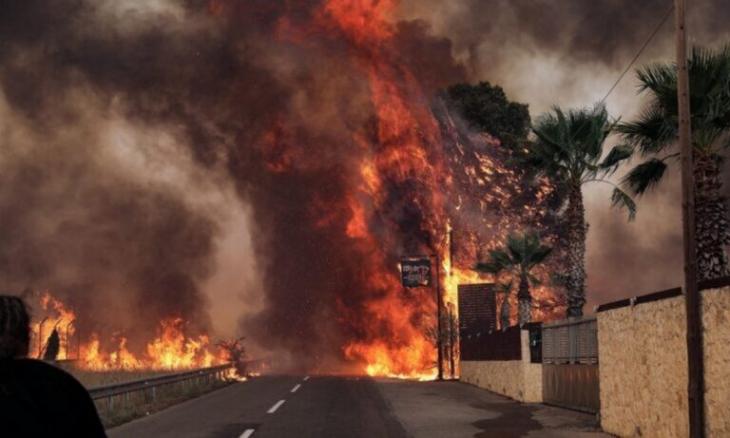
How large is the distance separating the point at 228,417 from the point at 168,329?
2678 inches

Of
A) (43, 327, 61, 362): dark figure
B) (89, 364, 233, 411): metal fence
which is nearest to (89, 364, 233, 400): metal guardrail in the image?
(89, 364, 233, 411): metal fence

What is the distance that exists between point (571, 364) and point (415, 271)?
31262 millimetres

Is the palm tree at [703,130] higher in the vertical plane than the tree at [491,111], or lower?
lower

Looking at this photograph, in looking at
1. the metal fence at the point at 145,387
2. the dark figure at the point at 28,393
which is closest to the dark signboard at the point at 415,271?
the metal fence at the point at 145,387

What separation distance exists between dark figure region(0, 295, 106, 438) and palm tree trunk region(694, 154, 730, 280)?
1553cm

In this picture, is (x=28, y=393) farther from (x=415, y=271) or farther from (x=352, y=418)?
(x=415, y=271)

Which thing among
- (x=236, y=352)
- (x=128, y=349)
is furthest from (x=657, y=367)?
(x=128, y=349)

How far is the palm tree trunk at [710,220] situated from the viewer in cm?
1667

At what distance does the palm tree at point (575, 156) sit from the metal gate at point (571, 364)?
406 cm

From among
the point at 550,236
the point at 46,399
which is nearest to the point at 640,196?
the point at 46,399

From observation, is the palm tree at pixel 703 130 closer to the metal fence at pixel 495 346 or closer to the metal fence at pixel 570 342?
the metal fence at pixel 570 342

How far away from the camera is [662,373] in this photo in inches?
534

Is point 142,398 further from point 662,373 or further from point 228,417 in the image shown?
point 662,373

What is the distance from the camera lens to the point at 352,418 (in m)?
A: 19.3
